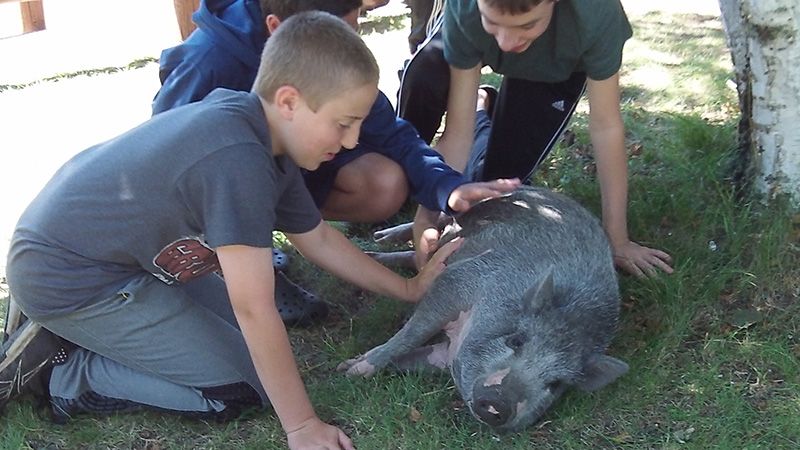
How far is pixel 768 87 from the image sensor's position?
13.5 feet

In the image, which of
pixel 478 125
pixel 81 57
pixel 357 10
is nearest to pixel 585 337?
pixel 357 10

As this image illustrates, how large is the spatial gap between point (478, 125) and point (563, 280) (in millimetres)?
1887

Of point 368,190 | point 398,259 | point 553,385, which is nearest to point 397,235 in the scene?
point 398,259

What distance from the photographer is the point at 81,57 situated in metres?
9.92

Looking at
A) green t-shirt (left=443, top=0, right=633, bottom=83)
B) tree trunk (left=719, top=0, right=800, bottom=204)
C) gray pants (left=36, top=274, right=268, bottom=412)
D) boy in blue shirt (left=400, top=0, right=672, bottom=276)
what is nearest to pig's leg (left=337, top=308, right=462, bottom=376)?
gray pants (left=36, top=274, right=268, bottom=412)

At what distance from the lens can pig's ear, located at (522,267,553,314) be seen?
11.4 feet

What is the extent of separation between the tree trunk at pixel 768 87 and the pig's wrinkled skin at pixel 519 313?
93 centimetres

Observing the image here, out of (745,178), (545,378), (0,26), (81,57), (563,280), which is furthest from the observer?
(0,26)

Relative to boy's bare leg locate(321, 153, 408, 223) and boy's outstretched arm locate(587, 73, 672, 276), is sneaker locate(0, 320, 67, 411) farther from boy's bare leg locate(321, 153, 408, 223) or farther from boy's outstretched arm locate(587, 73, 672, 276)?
boy's outstretched arm locate(587, 73, 672, 276)

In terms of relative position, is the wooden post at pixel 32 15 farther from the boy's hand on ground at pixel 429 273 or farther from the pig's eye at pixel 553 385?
the pig's eye at pixel 553 385

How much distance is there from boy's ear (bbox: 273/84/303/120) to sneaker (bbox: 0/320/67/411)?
4.36 feet

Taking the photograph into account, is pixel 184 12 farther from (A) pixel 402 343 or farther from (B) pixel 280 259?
(A) pixel 402 343

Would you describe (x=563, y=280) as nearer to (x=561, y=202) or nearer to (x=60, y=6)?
(x=561, y=202)

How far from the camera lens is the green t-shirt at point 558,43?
390cm
